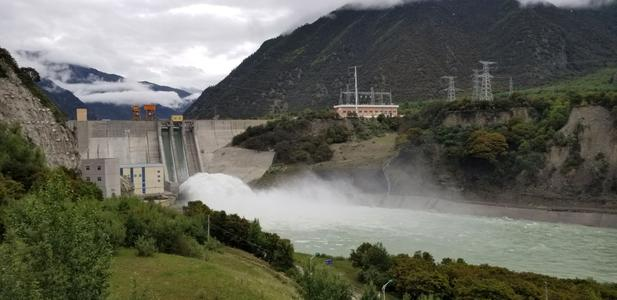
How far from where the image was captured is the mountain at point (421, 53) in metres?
98.2

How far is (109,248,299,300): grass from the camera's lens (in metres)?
14.8

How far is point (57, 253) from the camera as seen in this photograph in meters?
8.47

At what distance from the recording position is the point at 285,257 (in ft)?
82.9

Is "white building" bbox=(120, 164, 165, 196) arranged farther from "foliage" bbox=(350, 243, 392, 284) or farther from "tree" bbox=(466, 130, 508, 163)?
"foliage" bbox=(350, 243, 392, 284)

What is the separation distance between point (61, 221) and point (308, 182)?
52.7 meters

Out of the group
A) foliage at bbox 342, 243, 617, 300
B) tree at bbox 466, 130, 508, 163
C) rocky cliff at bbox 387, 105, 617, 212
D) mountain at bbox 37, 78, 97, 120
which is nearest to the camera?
foliage at bbox 342, 243, 617, 300

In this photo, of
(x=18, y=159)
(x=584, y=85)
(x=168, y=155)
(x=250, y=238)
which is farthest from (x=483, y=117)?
(x=18, y=159)

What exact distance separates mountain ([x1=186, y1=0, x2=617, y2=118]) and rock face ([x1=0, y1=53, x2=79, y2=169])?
234 ft

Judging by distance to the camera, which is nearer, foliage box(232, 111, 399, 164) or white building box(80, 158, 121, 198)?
white building box(80, 158, 121, 198)

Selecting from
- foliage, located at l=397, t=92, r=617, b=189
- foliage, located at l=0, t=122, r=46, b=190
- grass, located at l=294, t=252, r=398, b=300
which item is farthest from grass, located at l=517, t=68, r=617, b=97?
foliage, located at l=0, t=122, r=46, b=190

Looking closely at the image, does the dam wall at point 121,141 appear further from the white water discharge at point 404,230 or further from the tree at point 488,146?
the tree at point 488,146

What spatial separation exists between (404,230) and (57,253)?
109 ft

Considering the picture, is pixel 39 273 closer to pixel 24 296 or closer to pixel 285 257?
pixel 24 296

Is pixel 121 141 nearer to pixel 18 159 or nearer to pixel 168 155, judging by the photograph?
pixel 168 155
